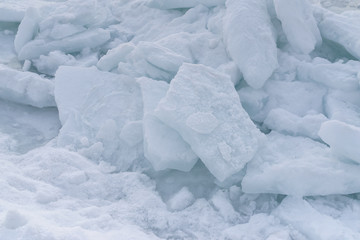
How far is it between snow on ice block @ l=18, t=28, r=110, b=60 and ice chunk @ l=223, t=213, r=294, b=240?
1.77m

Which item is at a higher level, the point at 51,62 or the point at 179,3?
the point at 179,3

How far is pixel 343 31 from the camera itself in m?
2.51

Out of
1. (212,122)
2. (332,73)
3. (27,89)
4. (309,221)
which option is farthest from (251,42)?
(27,89)

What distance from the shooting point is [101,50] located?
9.87 feet

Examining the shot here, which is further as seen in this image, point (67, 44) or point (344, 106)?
point (67, 44)

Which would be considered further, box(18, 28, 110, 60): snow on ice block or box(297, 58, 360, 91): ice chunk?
box(18, 28, 110, 60): snow on ice block

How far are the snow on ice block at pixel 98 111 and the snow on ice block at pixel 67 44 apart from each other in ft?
1.68

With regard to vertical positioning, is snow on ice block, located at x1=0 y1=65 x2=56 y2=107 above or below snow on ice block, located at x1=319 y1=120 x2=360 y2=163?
below

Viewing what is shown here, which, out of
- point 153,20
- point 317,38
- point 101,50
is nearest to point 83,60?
point 101,50

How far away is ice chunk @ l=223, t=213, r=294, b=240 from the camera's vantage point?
1664mm

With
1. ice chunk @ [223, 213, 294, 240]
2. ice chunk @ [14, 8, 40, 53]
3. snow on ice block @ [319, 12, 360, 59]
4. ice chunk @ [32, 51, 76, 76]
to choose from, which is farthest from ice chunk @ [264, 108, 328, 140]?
ice chunk @ [14, 8, 40, 53]

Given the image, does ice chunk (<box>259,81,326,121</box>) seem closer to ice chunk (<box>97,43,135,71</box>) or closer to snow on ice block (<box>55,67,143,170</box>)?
snow on ice block (<box>55,67,143,170</box>)

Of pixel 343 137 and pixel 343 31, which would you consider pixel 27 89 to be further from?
pixel 343 31

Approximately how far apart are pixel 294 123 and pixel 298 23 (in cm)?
62
